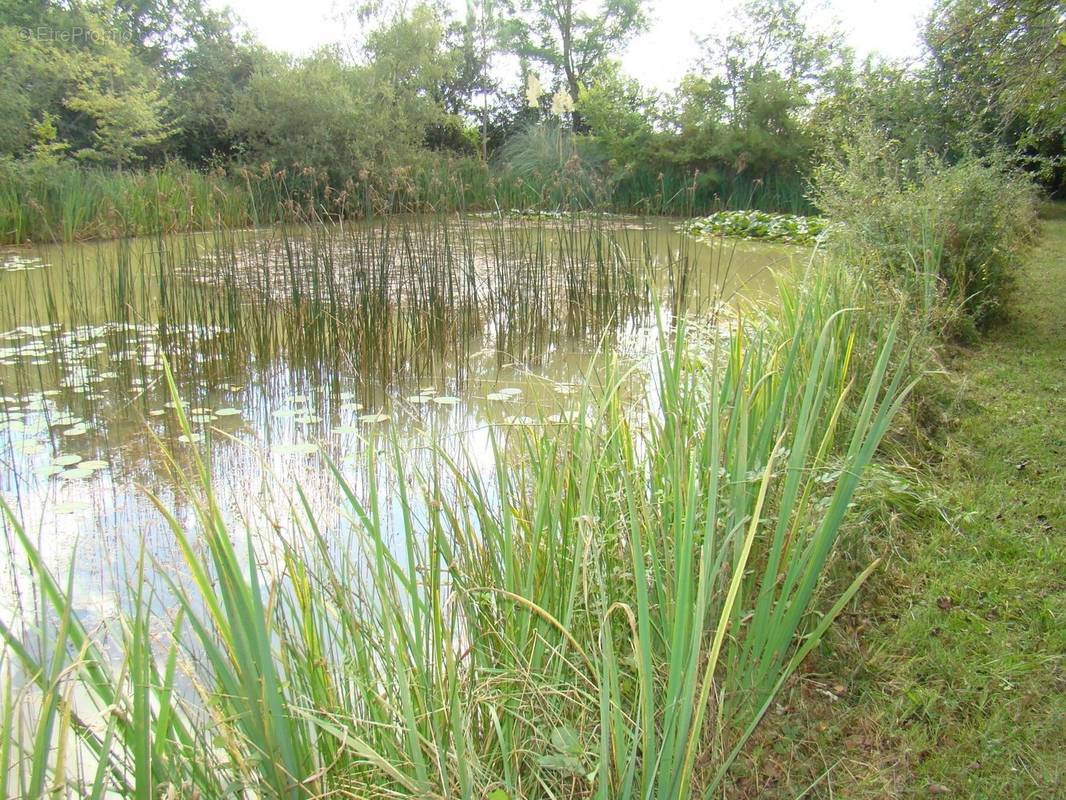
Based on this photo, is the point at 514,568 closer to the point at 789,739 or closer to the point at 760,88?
the point at 789,739

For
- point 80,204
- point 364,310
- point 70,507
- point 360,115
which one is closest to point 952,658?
point 70,507

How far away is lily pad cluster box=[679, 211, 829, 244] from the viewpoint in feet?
29.5

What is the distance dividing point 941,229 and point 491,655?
3.52 meters

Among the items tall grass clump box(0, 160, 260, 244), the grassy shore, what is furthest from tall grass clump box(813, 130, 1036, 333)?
tall grass clump box(0, 160, 260, 244)

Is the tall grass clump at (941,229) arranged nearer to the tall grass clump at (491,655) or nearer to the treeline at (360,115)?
the tall grass clump at (491,655)

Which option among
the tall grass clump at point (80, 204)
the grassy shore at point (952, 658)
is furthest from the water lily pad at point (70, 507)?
the tall grass clump at point (80, 204)

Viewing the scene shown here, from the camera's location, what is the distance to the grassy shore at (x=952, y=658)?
4.61 feet

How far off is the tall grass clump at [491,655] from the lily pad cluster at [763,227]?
755 centimetres

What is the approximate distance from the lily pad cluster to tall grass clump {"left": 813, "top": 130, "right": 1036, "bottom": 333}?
4244 mm

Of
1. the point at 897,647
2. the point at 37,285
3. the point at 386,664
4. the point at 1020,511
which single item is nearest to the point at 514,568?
the point at 386,664

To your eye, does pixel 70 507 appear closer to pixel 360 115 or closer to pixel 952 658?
pixel 952 658

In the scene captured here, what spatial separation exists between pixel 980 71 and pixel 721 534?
424cm

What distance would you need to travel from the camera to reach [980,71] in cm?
455

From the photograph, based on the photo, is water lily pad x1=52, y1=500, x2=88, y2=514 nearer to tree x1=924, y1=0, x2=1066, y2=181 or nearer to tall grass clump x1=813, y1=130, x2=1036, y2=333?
tall grass clump x1=813, y1=130, x2=1036, y2=333
